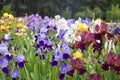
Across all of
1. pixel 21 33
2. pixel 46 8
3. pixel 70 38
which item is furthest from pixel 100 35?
pixel 46 8

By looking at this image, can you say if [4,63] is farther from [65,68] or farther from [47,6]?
[47,6]

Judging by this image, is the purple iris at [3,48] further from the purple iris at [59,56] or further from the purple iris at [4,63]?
the purple iris at [59,56]

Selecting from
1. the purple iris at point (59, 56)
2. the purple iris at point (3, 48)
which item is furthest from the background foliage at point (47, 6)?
the purple iris at point (59, 56)

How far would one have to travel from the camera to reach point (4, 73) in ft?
7.49

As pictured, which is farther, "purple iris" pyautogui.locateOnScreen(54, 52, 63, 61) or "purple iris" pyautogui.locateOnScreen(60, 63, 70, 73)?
"purple iris" pyautogui.locateOnScreen(54, 52, 63, 61)

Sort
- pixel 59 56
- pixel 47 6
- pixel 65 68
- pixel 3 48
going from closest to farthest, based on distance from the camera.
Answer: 1. pixel 65 68
2. pixel 59 56
3. pixel 3 48
4. pixel 47 6

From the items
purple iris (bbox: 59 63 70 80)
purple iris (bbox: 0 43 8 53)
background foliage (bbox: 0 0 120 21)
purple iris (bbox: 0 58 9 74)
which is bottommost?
purple iris (bbox: 59 63 70 80)

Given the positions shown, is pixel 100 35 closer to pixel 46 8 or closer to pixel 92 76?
pixel 92 76

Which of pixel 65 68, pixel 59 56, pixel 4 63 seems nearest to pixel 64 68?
pixel 65 68

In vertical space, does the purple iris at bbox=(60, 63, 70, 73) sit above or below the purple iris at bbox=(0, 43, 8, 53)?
below

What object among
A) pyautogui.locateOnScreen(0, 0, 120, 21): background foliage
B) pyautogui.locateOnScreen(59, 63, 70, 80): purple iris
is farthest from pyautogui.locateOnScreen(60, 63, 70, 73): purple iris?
pyautogui.locateOnScreen(0, 0, 120, 21): background foliage

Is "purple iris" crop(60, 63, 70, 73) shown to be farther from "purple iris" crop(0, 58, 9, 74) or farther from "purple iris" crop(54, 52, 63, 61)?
"purple iris" crop(0, 58, 9, 74)

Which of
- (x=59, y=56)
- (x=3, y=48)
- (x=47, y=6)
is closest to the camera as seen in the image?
(x=59, y=56)

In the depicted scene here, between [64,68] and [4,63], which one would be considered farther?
[4,63]
